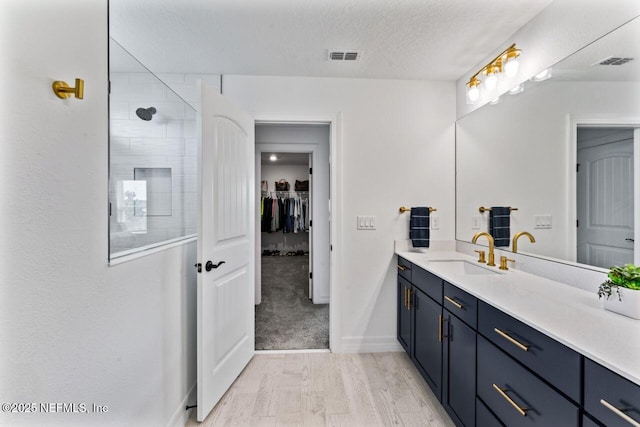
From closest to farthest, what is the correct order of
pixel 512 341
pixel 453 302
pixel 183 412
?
1. pixel 512 341
2. pixel 453 302
3. pixel 183 412

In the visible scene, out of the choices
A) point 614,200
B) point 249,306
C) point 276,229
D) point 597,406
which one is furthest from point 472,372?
point 276,229

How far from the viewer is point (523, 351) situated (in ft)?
3.57

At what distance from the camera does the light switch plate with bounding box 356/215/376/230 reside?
2580 mm

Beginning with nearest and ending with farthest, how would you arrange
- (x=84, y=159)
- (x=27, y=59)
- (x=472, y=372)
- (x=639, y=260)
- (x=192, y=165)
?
1. (x=27, y=59)
2. (x=84, y=159)
3. (x=639, y=260)
4. (x=472, y=372)
5. (x=192, y=165)

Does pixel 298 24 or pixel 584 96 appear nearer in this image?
pixel 584 96

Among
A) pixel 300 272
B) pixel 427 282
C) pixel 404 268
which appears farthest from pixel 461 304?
pixel 300 272

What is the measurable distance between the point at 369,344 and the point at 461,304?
4.25 ft

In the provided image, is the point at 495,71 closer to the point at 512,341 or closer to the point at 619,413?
the point at 512,341

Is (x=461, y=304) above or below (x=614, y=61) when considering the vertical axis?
below

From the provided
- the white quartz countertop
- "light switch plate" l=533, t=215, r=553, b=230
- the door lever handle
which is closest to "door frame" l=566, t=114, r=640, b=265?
"light switch plate" l=533, t=215, r=553, b=230

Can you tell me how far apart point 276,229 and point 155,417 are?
499 centimetres

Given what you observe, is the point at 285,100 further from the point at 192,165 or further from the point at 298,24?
the point at 192,165

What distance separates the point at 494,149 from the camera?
220 cm

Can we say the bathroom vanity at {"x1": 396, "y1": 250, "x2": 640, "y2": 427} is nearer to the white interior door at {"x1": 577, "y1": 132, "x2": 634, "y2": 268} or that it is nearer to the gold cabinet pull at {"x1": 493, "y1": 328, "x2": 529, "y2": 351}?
the gold cabinet pull at {"x1": 493, "y1": 328, "x2": 529, "y2": 351}
